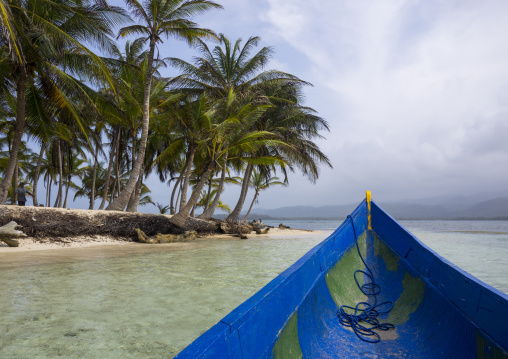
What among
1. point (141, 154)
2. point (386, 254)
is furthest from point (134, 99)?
point (386, 254)

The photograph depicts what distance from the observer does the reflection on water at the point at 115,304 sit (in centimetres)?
258

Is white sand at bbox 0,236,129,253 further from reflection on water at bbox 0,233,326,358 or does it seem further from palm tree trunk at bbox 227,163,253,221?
palm tree trunk at bbox 227,163,253,221

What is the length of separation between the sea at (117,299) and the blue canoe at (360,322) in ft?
3.85

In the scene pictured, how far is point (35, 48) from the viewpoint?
1030 cm

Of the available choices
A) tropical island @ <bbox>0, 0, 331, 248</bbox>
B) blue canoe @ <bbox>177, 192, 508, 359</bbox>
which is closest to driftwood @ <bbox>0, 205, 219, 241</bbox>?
tropical island @ <bbox>0, 0, 331, 248</bbox>

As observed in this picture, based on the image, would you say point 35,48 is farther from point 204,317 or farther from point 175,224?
point 204,317

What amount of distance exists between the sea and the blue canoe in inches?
46.2

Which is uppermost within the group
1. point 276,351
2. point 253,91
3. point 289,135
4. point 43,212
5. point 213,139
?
point 253,91

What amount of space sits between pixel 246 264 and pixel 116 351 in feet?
13.9

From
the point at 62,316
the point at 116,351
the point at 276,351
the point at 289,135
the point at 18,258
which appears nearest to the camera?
the point at 276,351

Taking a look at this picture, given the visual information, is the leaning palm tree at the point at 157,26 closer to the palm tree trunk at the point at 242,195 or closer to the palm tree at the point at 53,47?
the palm tree at the point at 53,47

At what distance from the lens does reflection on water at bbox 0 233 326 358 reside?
8.46 feet

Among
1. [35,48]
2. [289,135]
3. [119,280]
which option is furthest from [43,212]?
[289,135]

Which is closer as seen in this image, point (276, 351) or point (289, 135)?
point (276, 351)
